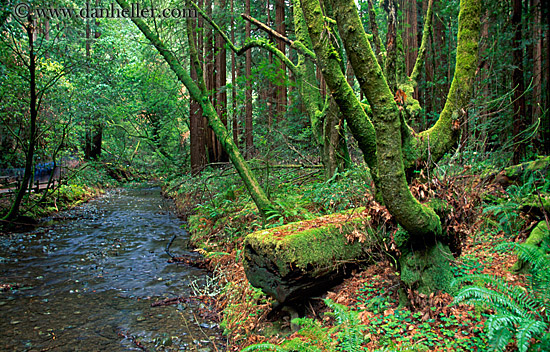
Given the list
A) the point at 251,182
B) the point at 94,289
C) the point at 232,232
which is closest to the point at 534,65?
the point at 251,182

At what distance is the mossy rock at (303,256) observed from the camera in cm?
347

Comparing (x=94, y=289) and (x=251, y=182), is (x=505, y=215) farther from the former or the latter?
(x=94, y=289)

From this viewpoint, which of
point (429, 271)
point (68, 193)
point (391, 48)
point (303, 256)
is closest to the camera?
point (429, 271)

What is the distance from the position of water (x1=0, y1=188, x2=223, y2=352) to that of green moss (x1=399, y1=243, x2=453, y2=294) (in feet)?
7.64

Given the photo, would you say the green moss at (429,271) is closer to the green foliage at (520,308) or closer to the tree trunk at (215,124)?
the green foliage at (520,308)

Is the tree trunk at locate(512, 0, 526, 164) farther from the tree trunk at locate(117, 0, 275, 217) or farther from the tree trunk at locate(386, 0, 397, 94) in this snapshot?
the tree trunk at locate(386, 0, 397, 94)

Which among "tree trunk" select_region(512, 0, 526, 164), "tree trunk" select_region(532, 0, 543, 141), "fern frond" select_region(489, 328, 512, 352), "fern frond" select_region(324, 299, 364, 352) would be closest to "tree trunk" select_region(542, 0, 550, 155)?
"tree trunk" select_region(532, 0, 543, 141)

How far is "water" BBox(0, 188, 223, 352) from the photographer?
12.9ft

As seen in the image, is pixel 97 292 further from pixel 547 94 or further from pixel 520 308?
pixel 547 94

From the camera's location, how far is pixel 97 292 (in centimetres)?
532

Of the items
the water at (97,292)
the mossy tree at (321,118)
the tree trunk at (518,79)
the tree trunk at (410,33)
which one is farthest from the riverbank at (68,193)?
the tree trunk at (518,79)

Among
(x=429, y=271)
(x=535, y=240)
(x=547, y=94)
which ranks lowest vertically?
(x=429, y=271)

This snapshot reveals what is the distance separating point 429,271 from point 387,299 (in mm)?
498

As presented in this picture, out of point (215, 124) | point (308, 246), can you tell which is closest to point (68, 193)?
point (215, 124)
